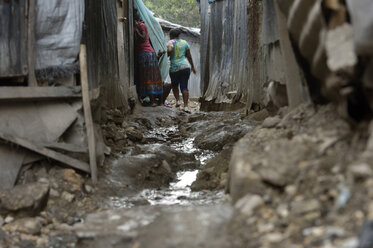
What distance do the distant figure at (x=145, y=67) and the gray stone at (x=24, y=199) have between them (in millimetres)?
5209

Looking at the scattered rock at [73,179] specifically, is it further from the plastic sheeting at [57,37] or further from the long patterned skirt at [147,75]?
the long patterned skirt at [147,75]

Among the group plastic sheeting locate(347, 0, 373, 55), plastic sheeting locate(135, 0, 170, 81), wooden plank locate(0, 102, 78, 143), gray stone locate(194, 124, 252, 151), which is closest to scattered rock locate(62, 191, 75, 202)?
wooden plank locate(0, 102, 78, 143)

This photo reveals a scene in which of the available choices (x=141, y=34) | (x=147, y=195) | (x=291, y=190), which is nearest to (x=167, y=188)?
(x=147, y=195)

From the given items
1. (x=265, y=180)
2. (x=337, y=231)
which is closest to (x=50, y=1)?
(x=265, y=180)

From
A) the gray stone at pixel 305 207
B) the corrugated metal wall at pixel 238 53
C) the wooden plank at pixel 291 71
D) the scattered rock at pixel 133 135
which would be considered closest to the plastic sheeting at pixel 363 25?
the gray stone at pixel 305 207

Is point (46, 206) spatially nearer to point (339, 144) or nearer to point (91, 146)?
point (91, 146)

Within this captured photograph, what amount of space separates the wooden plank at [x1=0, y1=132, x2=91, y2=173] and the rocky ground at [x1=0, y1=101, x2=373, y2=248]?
92 millimetres

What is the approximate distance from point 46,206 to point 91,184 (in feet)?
1.66

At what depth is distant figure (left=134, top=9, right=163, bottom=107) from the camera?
26.2 feet

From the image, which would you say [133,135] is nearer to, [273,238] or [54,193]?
[54,193]

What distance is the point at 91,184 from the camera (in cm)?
349

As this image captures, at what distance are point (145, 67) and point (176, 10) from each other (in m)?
11.1

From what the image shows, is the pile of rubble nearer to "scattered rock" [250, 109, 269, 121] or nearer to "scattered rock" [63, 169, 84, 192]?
"scattered rock" [63, 169, 84, 192]

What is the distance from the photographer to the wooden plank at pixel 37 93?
3.13 meters
